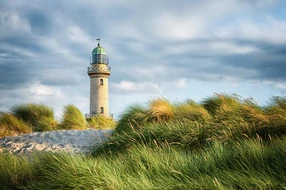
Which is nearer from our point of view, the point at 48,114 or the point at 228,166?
the point at 228,166

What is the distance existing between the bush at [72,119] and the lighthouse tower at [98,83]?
56.8 ft

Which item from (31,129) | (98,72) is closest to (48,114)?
(31,129)

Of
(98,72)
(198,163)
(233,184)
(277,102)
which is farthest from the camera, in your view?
(98,72)

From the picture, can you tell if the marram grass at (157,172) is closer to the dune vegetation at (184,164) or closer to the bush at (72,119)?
the dune vegetation at (184,164)

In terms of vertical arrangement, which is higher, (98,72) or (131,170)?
(98,72)

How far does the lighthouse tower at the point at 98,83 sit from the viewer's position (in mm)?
30422

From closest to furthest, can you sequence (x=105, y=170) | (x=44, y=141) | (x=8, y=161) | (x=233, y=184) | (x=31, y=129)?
(x=233, y=184), (x=105, y=170), (x=8, y=161), (x=44, y=141), (x=31, y=129)

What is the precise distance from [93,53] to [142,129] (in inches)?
966

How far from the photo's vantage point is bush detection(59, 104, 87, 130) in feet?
40.3

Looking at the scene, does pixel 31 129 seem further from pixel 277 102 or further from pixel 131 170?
pixel 131 170

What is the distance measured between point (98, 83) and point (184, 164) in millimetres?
26617

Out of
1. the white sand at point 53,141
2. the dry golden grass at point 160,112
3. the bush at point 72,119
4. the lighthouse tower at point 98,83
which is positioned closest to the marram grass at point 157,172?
the dry golden grass at point 160,112

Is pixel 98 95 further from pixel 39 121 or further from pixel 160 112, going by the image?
pixel 160 112

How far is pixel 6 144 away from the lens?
9594 millimetres
